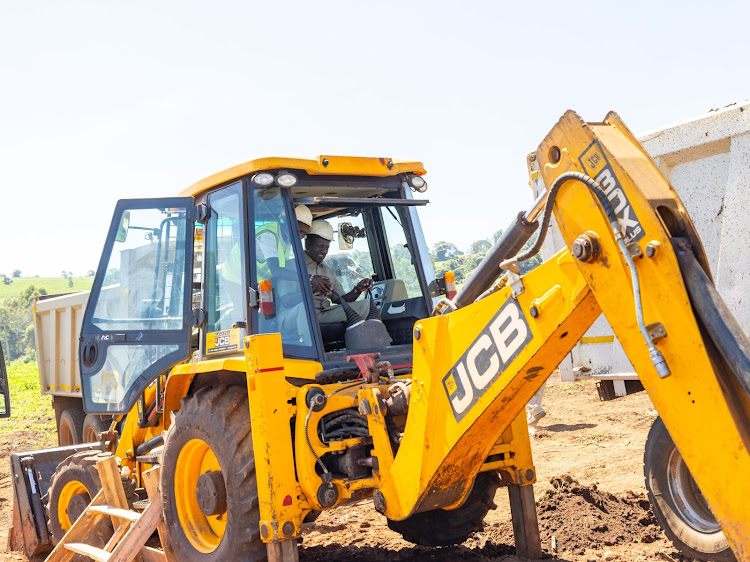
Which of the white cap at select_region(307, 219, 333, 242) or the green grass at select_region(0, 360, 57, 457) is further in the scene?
the green grass at select_region(0, 360, 57, 457)

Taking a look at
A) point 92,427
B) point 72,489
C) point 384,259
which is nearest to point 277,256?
point 384,259

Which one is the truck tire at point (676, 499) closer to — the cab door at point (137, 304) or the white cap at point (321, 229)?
the white cap at point (321, 229)

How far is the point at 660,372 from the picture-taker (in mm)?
2438

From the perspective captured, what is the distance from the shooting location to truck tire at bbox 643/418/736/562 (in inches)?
146

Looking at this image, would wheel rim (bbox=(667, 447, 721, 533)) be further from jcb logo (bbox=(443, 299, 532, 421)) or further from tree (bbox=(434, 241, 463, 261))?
tree (bbox=(434, 241, 463, 261))

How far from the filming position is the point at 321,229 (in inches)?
207

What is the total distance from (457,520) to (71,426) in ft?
24.1

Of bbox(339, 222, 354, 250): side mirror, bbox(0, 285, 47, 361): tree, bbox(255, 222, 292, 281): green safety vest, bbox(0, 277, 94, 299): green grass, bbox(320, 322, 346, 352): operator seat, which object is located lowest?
bbox(320, 322, 346, 352): operator seat

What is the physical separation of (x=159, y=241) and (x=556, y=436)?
19.6 ft

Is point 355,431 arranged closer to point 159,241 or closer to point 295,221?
point 295,221

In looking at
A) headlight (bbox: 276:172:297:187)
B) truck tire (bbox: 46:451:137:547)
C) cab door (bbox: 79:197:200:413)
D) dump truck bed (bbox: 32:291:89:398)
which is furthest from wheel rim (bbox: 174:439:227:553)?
dump truck bed (bbox: 32:291:89:398)

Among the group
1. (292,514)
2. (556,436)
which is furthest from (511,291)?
(556,436)

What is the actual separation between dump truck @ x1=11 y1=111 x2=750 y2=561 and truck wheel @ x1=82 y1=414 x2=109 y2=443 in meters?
2.54

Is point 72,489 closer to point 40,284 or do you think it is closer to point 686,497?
point 686,497
